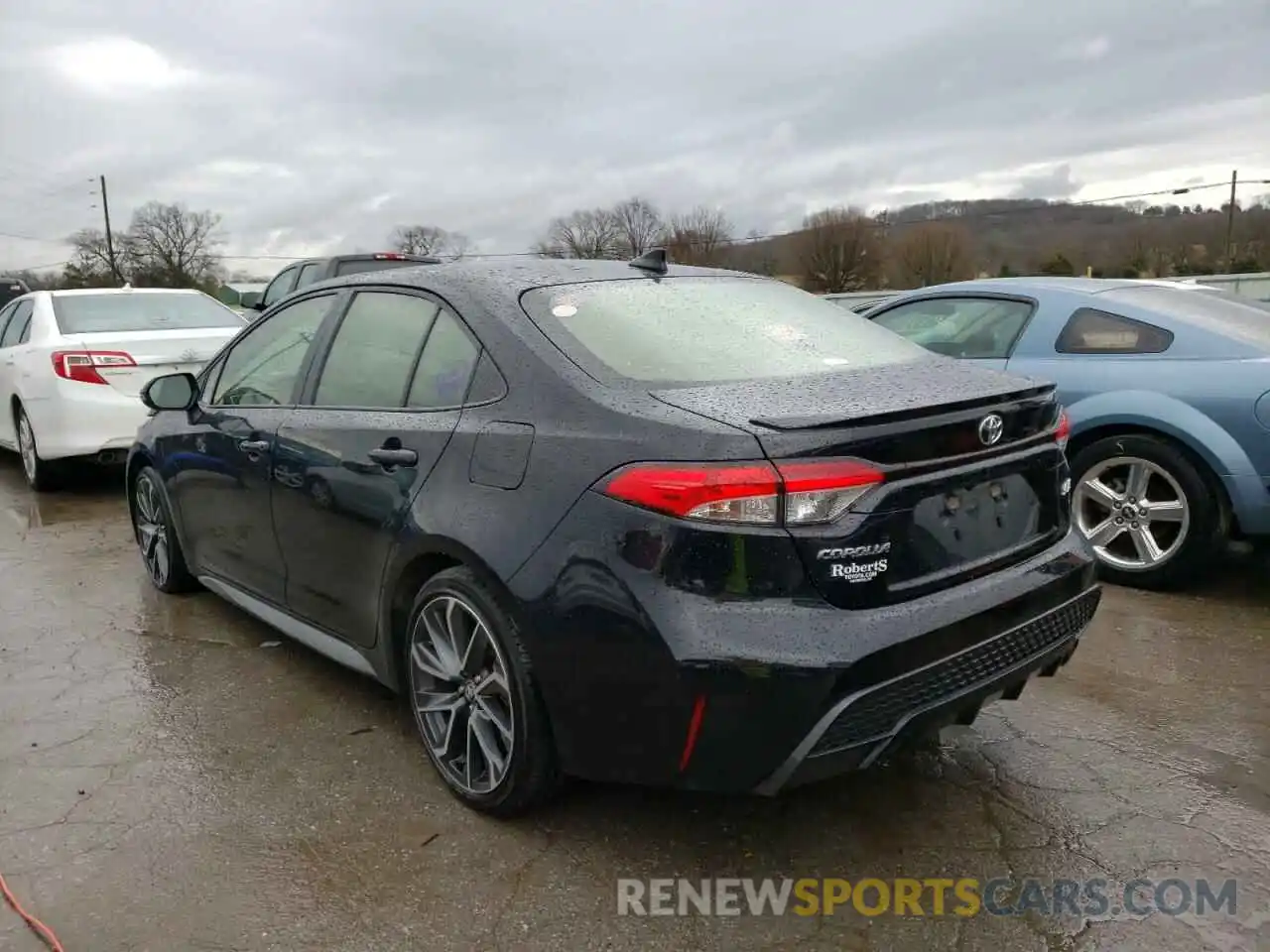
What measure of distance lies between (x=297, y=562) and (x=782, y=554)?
6.38ft

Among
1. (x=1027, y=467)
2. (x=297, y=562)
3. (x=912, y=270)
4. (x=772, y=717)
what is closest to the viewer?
(x=772, y=717)

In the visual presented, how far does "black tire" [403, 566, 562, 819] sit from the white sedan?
16.4 feet

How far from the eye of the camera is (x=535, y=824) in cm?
263

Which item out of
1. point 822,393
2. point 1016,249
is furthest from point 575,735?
point 1016,249

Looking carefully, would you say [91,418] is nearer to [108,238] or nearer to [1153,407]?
[1153,407]

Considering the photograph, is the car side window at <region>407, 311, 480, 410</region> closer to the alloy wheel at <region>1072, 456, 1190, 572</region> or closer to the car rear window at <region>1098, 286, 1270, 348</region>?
the alloy wheel at <region>1072, 456, 1190, 572</region>

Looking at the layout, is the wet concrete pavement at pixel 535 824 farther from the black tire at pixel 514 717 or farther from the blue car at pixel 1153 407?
the blue car at pixel 1153 407

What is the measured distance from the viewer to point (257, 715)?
3.37 metres

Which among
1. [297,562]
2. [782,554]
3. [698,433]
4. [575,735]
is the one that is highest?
[698,433]

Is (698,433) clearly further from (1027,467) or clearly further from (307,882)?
(307,882)

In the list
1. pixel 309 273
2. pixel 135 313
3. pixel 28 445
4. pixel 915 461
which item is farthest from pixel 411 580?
pixel 309 273

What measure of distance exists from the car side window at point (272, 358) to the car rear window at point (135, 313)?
3745mm

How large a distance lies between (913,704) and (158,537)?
381 cm

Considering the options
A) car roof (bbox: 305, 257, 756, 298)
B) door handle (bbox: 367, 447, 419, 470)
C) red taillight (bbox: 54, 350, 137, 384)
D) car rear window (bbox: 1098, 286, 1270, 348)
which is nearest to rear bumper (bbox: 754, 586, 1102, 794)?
door handle (bbox: 367, 447, 419, 470)
